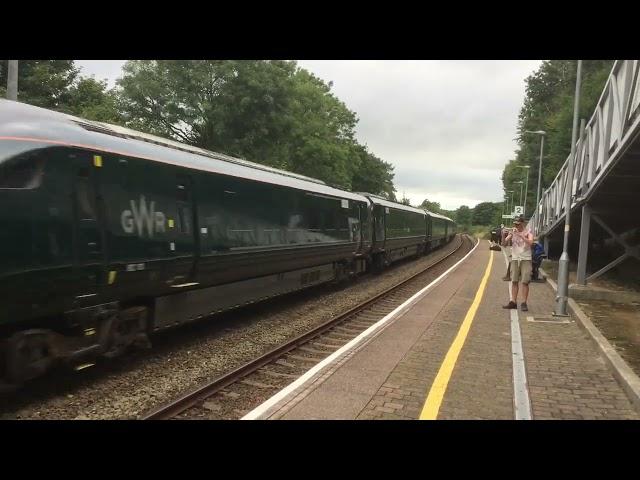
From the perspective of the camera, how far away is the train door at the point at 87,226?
520 cm

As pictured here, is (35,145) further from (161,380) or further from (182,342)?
(182,342)

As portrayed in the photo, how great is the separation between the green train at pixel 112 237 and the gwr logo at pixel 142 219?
0.7 inches

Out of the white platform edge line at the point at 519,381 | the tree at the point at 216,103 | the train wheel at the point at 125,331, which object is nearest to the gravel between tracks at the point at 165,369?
the train wheel at the point at 125,331

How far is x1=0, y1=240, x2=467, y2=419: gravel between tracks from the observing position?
4.98 meters

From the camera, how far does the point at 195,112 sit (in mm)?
26609

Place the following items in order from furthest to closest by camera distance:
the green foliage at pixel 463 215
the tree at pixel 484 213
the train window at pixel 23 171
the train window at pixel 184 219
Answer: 1. the green foliage at pixel 463 215
2. the tree at pixel 484 213
3. the train window at pixel 184 219
4. the train window at pixel 23 171

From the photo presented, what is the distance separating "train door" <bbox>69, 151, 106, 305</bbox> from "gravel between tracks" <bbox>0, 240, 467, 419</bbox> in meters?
1.00

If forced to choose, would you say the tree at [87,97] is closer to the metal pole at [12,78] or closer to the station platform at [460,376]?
the metal pole at [12,78]

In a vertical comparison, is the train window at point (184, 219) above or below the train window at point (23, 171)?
below

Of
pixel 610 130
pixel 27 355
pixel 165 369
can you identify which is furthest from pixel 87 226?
pixel 610 130

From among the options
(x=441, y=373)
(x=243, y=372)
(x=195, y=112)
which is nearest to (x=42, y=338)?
(x=243, y=372)

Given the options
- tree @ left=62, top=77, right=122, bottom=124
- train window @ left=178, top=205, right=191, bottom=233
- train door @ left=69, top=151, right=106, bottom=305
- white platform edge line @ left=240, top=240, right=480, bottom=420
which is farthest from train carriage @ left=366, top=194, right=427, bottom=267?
tree @ left=62, top=77, right=122, bottom=124

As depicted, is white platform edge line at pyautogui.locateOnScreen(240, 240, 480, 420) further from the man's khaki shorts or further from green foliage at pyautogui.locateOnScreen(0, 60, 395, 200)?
green foliage at pyautogui.locateOnScreen(0, 60, 395, 200)

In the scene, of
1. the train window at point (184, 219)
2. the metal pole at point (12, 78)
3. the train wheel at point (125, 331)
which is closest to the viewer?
the train wheel at point (125, 331)
